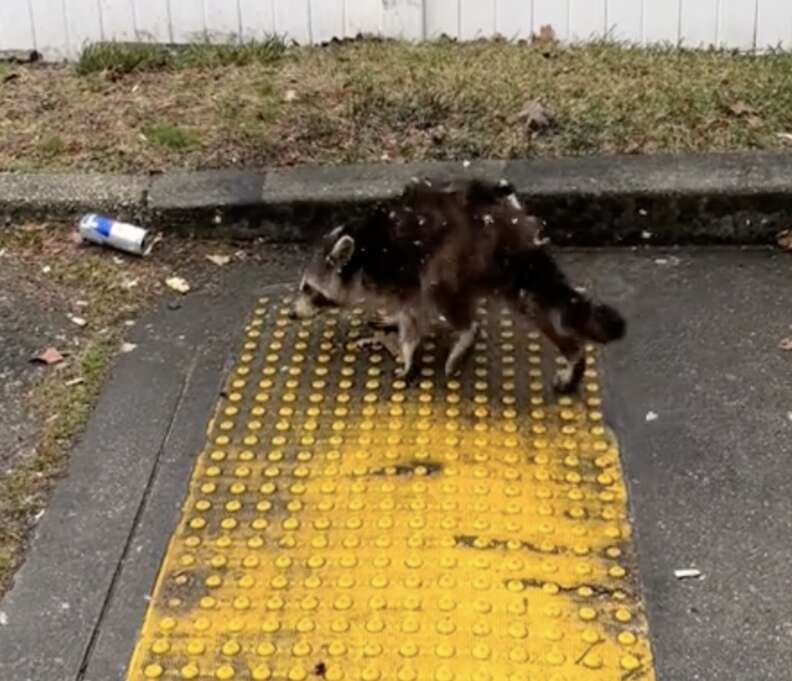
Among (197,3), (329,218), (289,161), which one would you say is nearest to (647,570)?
(329,218)

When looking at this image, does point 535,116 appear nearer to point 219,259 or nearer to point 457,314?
point 219,259

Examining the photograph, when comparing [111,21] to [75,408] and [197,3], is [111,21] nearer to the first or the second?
[197,3]

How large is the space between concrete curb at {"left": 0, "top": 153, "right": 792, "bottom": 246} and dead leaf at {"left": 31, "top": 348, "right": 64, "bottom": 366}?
37.2 inches

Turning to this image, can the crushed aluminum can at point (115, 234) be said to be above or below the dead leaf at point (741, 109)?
below

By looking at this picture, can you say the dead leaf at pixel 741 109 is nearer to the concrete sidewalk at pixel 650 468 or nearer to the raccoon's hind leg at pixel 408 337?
the concrete sidewalk at pixel 650 468

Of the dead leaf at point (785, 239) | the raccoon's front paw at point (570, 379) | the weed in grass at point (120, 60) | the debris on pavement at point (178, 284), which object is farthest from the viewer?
the weed in grass at point (120, 60)

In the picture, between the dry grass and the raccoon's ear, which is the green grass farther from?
the raccoon's ear

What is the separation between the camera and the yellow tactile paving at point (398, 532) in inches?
145

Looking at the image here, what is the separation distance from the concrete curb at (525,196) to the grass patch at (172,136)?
12.0 inches

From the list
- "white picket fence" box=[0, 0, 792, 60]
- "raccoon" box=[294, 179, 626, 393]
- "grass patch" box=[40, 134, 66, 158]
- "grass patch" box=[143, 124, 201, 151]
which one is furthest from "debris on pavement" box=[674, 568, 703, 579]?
"white picket fence" box=[0, 0, 792, 60]

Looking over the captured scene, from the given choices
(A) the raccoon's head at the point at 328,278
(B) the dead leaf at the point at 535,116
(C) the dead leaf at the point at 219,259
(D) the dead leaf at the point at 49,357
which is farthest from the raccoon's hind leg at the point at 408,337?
(B) the dead leaf at the point at 535,116

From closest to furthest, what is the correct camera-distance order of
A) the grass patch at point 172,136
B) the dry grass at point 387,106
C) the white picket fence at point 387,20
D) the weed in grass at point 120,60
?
the dry grass at point 387,106, the grass patch at point 172,136, the weed in grass at point 120,60, the white picket fence at point 387,20

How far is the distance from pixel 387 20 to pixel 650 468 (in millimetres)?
3499

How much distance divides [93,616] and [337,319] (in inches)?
71.9
